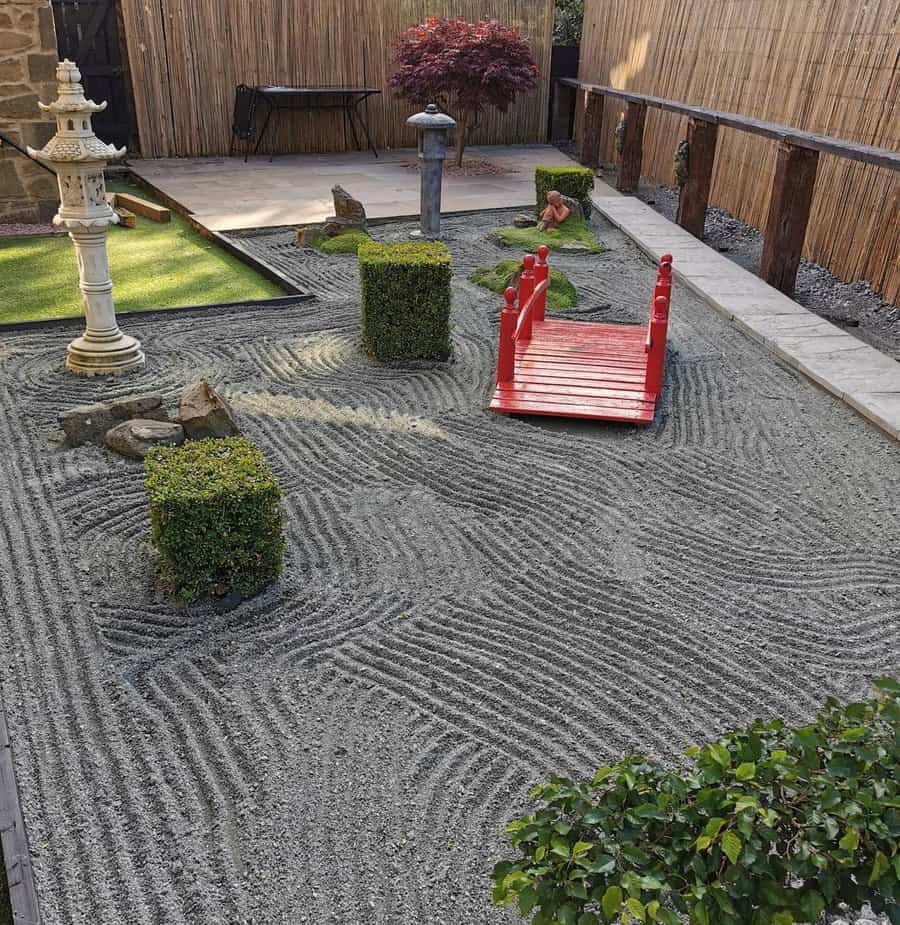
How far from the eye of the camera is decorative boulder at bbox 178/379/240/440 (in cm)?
543

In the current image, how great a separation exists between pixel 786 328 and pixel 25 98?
829cm

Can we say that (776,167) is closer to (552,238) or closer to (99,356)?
(552,238)

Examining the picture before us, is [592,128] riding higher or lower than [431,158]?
lower

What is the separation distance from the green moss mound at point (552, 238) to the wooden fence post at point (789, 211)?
209 cm

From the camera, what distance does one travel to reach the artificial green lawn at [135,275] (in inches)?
324

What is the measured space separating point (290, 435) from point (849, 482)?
3289 mm

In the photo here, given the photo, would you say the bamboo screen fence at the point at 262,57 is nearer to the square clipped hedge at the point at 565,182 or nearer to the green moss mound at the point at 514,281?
the square clipped hedge at the point at 565,182

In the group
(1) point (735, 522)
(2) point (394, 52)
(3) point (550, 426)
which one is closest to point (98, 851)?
(1) point (735, 522)

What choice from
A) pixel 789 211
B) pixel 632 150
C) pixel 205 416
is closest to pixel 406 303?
pixel 205 416

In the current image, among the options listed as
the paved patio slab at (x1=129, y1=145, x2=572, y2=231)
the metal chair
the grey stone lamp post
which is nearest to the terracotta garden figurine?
the grey stone lamp post

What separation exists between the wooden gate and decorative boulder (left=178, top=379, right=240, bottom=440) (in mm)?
10539

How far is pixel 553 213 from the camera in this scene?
10961 mm

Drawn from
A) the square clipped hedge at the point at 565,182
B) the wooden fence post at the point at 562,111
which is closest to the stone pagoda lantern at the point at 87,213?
the square clipped hedge at the point at 565,182

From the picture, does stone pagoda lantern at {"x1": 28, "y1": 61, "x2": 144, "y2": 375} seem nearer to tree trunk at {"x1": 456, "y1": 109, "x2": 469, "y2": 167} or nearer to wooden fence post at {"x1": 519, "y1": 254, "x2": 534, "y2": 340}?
wooden fence post at {"x1": 519, "y1": 254, "x2": 534, "y2": 340}
